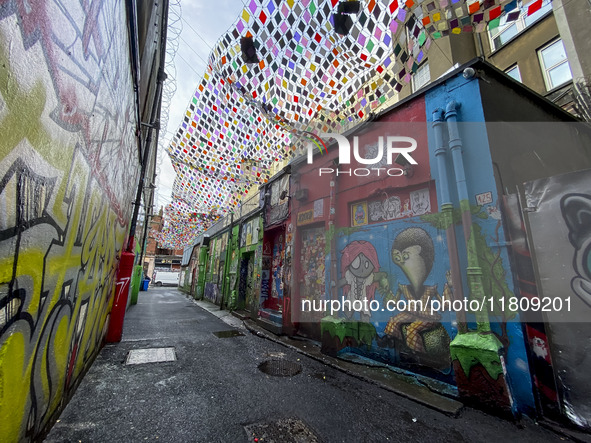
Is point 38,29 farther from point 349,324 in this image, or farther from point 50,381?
point 349,324

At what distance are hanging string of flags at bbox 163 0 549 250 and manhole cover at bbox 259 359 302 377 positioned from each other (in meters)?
5.16

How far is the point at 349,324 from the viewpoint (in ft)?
17.9

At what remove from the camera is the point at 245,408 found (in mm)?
3053

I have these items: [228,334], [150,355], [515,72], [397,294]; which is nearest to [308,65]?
[397,294]

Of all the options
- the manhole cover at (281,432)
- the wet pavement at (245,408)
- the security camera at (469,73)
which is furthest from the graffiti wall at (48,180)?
the security camera at (469,73)

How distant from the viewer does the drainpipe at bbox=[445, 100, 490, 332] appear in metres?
3.55

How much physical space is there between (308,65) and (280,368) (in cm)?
575

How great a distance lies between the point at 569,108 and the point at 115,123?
10.5m

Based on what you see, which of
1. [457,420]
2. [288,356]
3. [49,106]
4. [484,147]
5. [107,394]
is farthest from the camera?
[288,356]

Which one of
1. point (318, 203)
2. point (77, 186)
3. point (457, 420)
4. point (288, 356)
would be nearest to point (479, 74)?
point (318, 203)

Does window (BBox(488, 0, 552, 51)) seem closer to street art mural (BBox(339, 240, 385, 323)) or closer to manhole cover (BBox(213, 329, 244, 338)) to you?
street art mural (BBox(339, 240, 385, 323))

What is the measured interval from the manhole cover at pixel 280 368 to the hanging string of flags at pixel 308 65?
5161 mm

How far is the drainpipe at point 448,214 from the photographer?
3.85m

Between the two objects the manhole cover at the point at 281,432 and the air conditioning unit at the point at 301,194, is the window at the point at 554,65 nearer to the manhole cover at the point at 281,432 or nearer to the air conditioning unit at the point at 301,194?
the air conditioning unit at the point at 301,194
